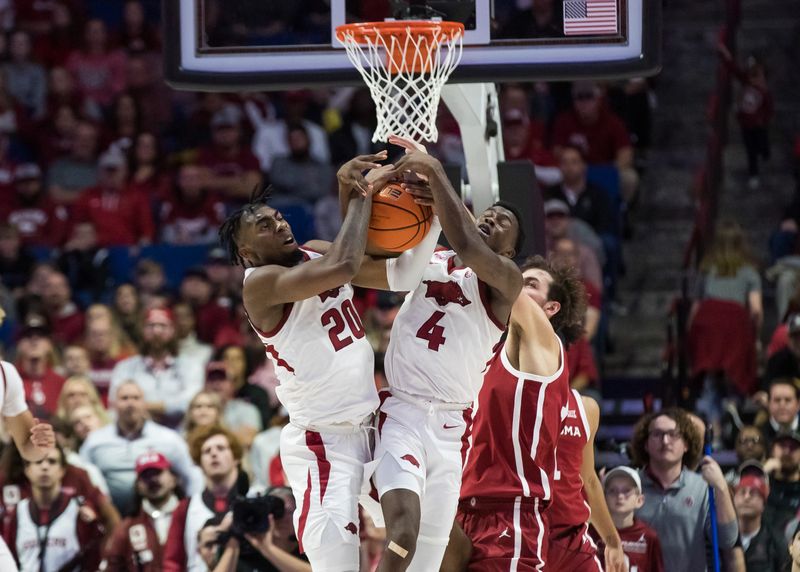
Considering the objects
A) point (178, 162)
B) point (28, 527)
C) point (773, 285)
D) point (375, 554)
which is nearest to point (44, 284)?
point (178, 162)

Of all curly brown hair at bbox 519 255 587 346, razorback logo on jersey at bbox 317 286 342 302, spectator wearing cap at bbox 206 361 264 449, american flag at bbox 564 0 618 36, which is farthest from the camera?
spectator wearing cap at bbox 206 361 264 449

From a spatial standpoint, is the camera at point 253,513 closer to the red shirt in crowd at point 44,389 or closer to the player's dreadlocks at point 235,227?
the player's dreadlocks at point 235,227

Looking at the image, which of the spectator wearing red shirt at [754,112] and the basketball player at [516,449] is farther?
the spectator wearing red shirt at [754,112]

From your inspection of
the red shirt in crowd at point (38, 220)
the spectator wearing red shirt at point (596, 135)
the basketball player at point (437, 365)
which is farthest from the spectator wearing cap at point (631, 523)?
the red shirt in crowd at point (38, 220)

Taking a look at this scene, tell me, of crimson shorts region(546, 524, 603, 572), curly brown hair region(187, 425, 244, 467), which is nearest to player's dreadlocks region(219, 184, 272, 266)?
crimson shorts region(546, 524, 603, 572)

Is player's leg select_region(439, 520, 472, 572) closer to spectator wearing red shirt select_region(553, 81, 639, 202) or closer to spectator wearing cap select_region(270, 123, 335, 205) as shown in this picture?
spectator wearing cap select_region(270, 123, 335, 205)

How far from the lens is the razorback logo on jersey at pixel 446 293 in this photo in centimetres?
655

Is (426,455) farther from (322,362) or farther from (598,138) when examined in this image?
(598,138)

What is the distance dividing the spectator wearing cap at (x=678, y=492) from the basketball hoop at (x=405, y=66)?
2.13 meters

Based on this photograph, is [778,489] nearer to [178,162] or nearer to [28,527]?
[28,527]

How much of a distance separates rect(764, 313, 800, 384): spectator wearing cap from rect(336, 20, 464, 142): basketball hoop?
403 centimetres

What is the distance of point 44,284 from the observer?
12273 millimetres

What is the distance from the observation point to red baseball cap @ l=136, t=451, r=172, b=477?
933 centimetres

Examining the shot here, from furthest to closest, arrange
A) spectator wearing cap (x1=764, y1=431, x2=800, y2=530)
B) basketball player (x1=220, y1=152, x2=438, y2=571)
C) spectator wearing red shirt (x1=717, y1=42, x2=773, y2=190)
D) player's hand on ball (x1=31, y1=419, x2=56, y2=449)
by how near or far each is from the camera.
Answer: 1. spectator wearing red shirt (x1=717, y1=42, x2=773, y2=190)
2. spectator wearing cap (x1=764, y1=431, x2=800, y2=530)
3. player's hand on ball (x1=31, y1=419, x2=56, y2=449)
4. basketball player (x1=220, y1=152, x2=438, y2=571)
